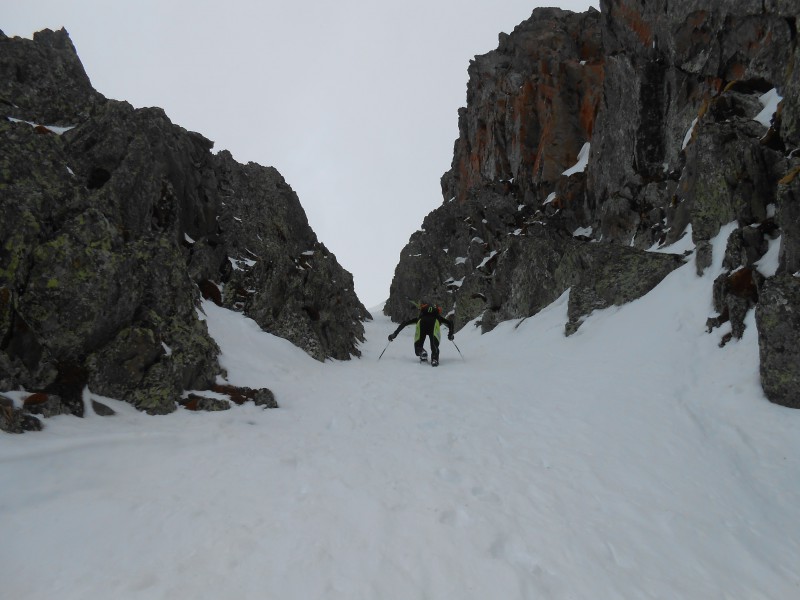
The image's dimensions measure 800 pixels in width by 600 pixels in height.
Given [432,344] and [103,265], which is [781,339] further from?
[103,265]

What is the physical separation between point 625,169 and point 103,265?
36.5m

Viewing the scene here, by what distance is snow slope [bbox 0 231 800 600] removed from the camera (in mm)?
4113

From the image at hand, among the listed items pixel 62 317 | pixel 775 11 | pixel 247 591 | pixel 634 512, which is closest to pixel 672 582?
pixel 634 512

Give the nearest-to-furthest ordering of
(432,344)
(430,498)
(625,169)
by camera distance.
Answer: (430,498) → (432,344) → (625,169)

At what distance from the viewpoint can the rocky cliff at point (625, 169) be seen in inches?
458

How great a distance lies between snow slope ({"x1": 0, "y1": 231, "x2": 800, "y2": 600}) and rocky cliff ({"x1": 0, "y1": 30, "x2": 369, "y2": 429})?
3.92 ft

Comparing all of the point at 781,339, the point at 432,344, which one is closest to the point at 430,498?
the point at 781,339

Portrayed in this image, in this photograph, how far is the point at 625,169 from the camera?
34.4 metres

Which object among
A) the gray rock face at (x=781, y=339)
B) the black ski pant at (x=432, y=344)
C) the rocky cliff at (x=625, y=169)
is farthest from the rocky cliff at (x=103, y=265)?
the rocky cliff at (x=625, y=169)

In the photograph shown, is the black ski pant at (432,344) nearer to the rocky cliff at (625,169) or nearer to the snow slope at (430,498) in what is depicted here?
the rocky cliff at (625,169)

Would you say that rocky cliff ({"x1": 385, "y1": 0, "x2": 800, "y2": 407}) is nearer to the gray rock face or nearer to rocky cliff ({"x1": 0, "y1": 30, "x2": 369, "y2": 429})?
the gray rock face

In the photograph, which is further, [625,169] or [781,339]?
[625,169]

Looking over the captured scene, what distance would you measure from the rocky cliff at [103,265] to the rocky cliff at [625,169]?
12505 mm

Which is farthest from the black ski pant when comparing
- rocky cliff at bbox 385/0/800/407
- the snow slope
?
the snow slope
